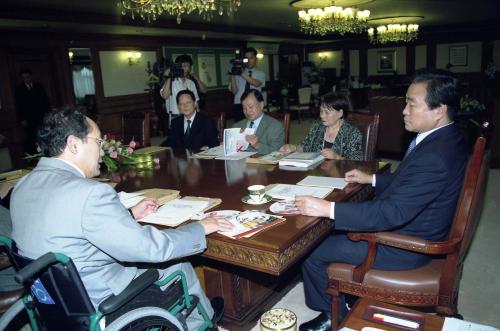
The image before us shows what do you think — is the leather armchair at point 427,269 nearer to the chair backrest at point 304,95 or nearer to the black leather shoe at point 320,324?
the black leather shoe at point 320,324

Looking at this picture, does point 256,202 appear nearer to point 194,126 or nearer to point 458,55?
point 194,126

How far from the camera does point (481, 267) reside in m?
2.59

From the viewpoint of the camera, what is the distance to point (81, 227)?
3.81ft

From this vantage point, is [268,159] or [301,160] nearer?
[301,160]

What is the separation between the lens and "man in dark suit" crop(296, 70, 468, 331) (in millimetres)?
1539

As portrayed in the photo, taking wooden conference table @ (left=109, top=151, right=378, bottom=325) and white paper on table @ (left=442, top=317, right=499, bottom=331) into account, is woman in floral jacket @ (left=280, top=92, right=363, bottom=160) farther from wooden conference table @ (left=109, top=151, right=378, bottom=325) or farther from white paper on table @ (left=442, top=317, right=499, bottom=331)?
white paper on table @ (left=442, top=317, right=499, bottom=331)

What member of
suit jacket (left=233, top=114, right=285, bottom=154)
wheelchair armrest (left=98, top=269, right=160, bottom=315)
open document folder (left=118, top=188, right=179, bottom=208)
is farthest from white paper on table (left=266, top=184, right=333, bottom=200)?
suit jacket (left=233, top=114, right=285, bottom=154)

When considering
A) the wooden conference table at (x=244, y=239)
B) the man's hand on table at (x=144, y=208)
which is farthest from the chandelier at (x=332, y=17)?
the man's hand on table at (x=144, y=208)

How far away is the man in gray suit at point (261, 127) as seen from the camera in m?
3.10

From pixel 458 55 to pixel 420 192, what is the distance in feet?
42.5

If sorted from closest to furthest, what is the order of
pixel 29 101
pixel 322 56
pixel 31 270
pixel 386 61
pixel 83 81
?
pixel 31 270 → pixel 29 101 → pixel 83 81 → pixel 386 61 → pixel 322 56

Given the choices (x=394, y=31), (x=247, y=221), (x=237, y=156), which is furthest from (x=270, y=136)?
(x=394, y=31)

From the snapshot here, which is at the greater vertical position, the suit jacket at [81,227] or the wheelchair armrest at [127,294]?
the suit jacket at [81,227]

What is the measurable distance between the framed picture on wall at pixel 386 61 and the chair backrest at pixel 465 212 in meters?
13.0
